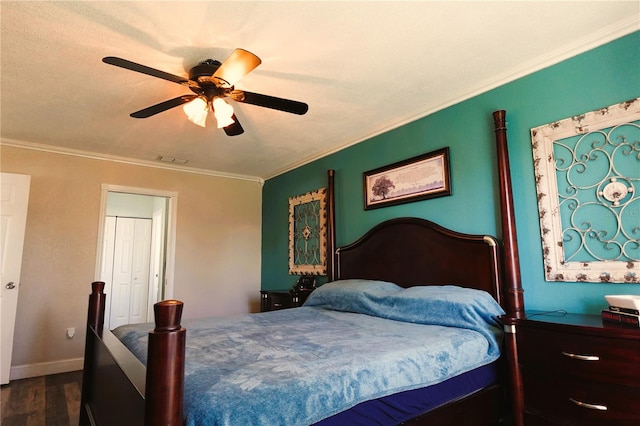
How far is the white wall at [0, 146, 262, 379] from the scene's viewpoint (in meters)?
3.59

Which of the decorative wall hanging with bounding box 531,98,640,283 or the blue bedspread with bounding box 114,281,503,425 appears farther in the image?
the decorative wall hanging with bounding box 531,98,640,283

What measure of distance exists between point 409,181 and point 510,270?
117 cm

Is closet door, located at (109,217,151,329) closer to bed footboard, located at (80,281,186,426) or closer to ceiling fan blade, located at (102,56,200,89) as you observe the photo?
bed footboard, located at (80,281,186,426)

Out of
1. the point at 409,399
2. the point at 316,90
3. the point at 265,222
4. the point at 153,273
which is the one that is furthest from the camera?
the point at 153,273

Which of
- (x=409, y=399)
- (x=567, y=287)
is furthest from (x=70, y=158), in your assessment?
(x=567, y=287)

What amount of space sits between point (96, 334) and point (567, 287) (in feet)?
9.18

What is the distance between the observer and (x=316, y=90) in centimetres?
264

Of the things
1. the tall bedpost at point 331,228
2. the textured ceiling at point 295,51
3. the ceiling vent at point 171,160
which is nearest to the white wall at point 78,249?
the ceiling vent at point 171,160

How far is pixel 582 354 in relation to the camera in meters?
1.55

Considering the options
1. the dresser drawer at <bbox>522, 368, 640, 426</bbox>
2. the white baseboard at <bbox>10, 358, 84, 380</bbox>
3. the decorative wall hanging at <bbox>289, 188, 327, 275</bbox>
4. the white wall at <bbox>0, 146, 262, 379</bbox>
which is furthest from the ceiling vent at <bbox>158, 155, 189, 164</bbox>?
the dresser drawer at <bbox>522, 368, 640, 426</bbox>

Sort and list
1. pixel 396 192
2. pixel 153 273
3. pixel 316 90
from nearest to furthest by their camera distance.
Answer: pixel 316 90 → pixel 396 192 → pixel 153 273

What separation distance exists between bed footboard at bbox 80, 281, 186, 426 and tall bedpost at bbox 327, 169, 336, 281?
6.83ft

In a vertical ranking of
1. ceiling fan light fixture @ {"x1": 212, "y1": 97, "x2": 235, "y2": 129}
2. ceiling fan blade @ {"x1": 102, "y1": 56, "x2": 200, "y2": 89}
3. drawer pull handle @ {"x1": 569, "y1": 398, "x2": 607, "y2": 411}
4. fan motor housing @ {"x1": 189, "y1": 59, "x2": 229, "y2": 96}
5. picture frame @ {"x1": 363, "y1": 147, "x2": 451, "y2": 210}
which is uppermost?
fan motor housing @ {"x1": 189, "y1": 59, "x2": 229, "y2": 96}

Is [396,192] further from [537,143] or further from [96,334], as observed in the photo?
[96,334]
